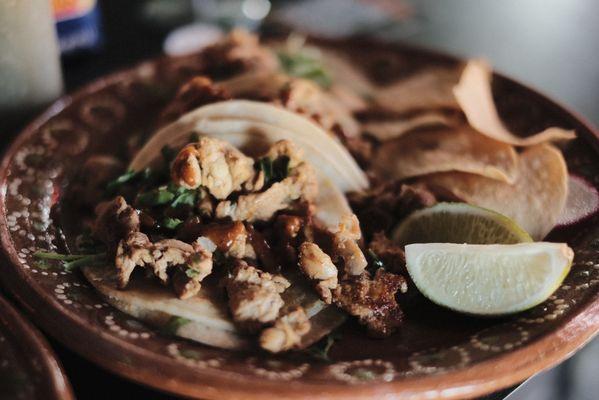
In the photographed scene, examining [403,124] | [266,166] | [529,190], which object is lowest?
[529,190]

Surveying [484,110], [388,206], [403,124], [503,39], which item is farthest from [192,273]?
[503,39]

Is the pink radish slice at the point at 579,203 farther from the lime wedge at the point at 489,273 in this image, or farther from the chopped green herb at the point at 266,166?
the chopped green herb at the point at 266,166

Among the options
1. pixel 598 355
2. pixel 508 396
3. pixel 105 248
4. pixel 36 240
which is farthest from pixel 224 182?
pixel 598 355

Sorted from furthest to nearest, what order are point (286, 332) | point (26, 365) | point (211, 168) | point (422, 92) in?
point (422, 92), point (211, 168), point (286, 332), point (26, 365)

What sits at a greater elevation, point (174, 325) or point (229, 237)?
point (229, 237)

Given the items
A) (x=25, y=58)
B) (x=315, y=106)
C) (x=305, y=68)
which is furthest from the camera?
(x=305, y=68)

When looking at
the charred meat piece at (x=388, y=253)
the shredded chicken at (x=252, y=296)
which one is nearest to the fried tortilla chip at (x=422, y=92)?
the charred meat piece at (x=388, y=253)

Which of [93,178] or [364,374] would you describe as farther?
[93,178]

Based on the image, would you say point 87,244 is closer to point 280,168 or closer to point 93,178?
point 93,178
